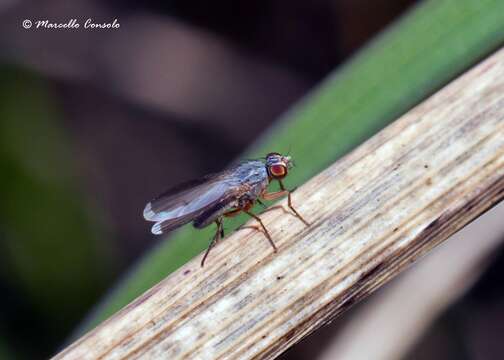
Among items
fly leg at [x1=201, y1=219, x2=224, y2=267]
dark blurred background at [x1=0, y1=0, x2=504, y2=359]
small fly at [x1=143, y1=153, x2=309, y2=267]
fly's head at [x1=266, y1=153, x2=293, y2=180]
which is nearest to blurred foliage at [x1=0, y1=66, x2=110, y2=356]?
dark blurred background at [x1=0, y1=0, x2=504, y2=359]

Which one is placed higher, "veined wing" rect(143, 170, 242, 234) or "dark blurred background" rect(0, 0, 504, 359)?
"dark blurred background" rect(0, 0, 504, 359)

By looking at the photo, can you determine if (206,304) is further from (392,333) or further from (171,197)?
(392,333)

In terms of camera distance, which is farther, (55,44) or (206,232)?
(55,44)

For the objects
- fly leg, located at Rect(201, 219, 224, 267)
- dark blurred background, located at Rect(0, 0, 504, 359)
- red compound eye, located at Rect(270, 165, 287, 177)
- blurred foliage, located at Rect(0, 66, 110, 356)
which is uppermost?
dark blurred background, located at Rect(0, 0, 504, 359)

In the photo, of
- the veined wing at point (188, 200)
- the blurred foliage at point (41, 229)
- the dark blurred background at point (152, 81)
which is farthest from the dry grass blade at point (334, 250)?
the dark blurred background at point (152, 81)

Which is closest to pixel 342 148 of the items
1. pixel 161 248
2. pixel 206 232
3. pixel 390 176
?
pixel 390 176

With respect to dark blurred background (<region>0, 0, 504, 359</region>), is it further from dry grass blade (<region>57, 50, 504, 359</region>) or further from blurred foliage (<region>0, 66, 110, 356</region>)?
dry grass blade (<region>57, 50, 504, 359</region>)

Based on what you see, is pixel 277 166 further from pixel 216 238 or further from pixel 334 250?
pixel 334 250

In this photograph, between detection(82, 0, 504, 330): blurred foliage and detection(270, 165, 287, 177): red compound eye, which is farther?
detection(270, 165, 287, 177): red compound eye
